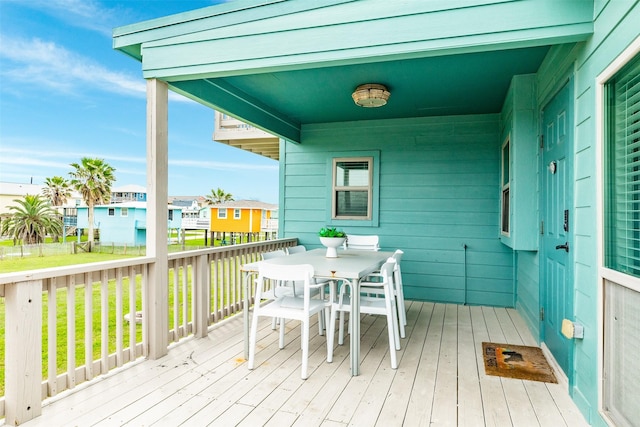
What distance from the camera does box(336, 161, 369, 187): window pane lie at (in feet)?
17.7

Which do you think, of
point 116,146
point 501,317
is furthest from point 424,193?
point 116,146

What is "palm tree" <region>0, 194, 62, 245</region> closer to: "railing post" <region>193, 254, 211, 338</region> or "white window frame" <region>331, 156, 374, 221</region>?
"white window frame" <region>331, 156, 374, 221</region>

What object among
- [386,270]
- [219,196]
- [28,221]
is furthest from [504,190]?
[219,196]

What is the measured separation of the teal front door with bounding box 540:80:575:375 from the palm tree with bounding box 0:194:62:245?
17.8m

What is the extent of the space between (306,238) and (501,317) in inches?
108

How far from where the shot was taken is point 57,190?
22.6 metres

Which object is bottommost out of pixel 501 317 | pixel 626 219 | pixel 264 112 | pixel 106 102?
pixel 501 317

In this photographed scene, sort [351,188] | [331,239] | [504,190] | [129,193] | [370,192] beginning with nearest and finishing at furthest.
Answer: [331,239] < [504,190] < [370,192] < [351,188] < [129,193]

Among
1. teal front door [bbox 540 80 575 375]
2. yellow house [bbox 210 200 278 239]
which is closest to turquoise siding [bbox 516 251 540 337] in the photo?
teal front door [bbox 540 80 575 375]

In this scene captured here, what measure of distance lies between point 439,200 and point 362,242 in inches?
46.3

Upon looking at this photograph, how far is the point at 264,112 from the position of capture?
15.3 feet

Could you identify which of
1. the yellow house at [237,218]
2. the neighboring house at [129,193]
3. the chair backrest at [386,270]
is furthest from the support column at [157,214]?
the neighboring house at [129,193]

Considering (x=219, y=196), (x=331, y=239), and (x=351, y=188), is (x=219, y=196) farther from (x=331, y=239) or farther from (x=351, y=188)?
(x=331, y=239)

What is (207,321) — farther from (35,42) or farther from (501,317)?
(35,42)
